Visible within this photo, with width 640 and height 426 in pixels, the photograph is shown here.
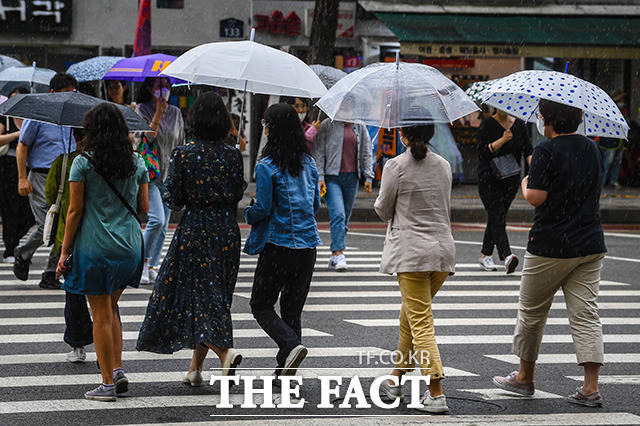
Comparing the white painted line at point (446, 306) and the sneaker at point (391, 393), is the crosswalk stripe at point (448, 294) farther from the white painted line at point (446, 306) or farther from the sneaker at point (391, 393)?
the sneaker at point (391, 393)

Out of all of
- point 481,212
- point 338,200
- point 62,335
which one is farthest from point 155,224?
point 481,212

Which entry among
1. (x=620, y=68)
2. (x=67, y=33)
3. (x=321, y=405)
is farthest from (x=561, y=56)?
(x=321, y=405)

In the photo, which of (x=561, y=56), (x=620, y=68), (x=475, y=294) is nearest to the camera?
(x=475, y=294)

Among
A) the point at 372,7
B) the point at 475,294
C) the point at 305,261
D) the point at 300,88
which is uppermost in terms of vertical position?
the point at 372,7

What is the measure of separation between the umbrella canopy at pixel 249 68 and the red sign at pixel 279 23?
16283 millimetres

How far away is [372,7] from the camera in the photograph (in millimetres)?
23266

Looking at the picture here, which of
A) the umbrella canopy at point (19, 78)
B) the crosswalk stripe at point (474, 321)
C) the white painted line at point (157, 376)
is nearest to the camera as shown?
the white painted line at point (157, 376)

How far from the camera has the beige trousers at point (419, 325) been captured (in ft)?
A: 19.1

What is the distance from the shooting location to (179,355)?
24.4 ft

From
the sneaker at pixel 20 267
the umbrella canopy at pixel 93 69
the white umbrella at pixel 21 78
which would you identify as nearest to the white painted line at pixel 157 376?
the sneaker at pixel 20 267

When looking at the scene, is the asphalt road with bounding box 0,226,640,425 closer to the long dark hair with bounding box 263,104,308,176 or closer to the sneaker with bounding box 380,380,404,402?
the sneaker with bounding box 380,380,404,402

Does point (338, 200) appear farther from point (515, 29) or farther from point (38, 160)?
point (515, 29)

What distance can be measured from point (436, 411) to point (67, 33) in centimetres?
1915

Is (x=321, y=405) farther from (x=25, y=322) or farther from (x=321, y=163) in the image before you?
(x=321, y=163)
